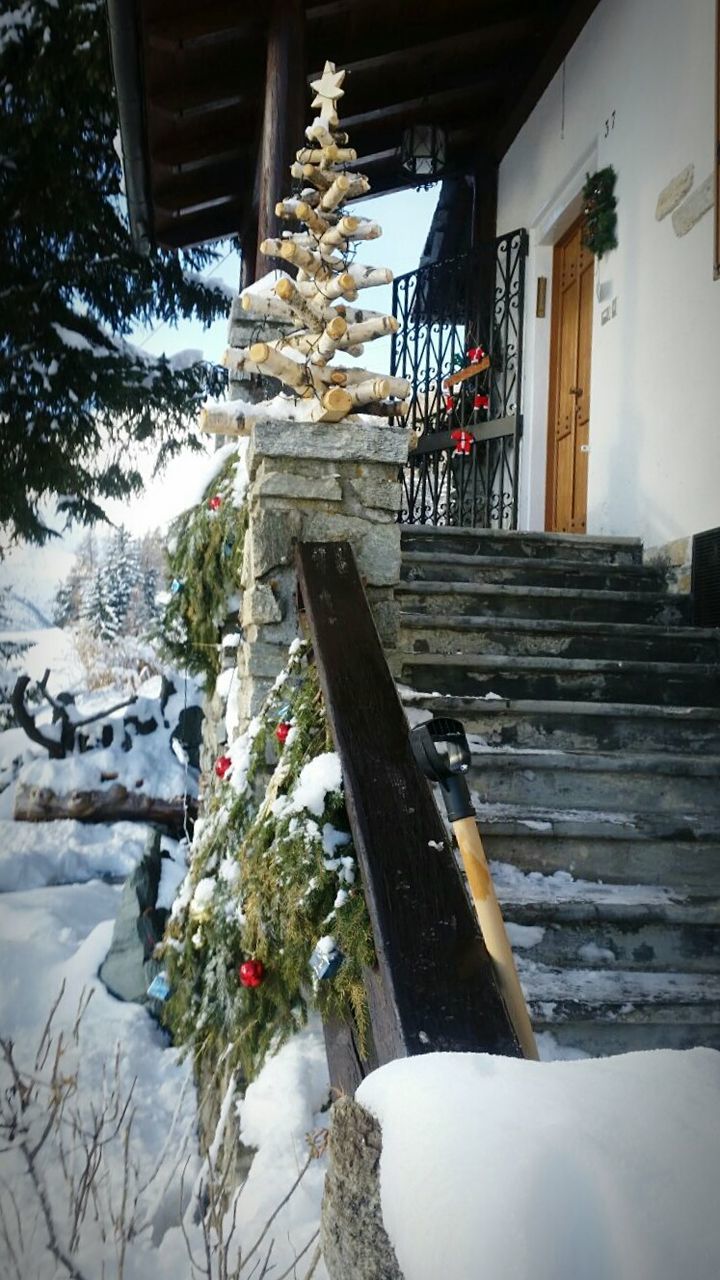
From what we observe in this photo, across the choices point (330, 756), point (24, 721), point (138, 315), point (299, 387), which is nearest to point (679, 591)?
point (299, 387)

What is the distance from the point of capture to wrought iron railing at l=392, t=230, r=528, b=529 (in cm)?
525

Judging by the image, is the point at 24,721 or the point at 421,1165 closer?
the point at 421,1165

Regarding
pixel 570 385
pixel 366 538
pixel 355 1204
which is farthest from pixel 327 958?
pixel 570 385

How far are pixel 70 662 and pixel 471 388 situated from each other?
3.10 meters

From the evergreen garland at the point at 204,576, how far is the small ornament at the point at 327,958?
1.38 metres

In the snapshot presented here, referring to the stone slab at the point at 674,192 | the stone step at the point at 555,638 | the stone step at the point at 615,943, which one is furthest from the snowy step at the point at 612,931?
the stone slab at the point at 674,192

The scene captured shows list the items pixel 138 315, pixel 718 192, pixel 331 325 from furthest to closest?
pixel 138 315, pixel 718 192, pixel 331 325

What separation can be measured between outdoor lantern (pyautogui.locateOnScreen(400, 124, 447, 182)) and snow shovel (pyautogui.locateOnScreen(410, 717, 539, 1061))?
536 centimetres

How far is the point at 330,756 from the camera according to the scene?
5.49ft

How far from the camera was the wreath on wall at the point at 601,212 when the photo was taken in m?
4.16

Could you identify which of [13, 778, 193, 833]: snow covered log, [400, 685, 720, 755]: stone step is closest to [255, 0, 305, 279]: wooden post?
[400, 685, 720, 755]: stone step

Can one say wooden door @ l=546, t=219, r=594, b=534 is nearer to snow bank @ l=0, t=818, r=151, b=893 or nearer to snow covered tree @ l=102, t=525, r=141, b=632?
snow covered tree @ l=102, t=525, r=141, b=632

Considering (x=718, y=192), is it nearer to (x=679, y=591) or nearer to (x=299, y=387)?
(x=679, y=591)

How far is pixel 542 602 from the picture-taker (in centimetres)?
310
